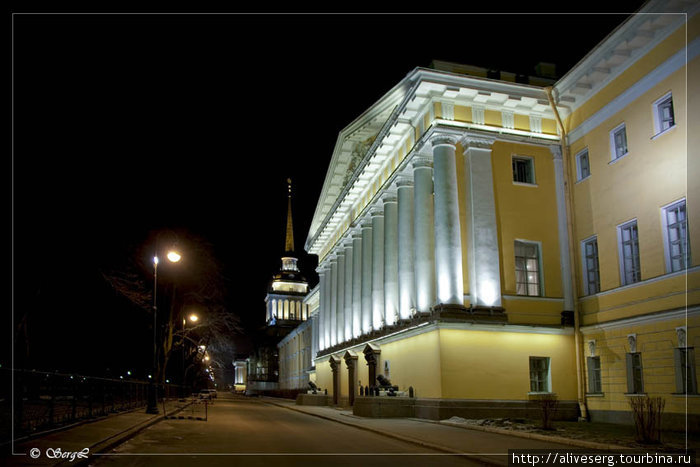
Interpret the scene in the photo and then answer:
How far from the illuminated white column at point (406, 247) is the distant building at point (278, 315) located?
336 ft

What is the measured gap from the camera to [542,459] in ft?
41.1

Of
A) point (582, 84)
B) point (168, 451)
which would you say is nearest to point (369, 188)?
point (582, 84)

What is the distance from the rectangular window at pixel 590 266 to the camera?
27.0m

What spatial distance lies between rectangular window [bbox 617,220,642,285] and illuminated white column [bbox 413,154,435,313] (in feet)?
27.3

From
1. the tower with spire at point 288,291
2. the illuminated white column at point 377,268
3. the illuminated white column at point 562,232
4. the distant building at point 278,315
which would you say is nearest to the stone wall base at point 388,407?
the illuminated white column at point 562,232

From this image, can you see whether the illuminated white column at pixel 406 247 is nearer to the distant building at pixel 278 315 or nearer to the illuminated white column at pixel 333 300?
the illuminated white column at pixel 333 300

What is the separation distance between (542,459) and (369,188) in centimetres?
3068

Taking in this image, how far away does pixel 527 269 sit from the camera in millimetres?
28719

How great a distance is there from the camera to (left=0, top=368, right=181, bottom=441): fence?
42.2ft

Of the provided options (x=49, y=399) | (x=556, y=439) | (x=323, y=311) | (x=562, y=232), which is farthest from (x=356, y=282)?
(x=49, y=399)

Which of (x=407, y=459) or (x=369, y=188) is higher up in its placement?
Result: (x=369, y=188)

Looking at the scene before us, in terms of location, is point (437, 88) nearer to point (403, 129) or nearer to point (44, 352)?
point (403, 129)

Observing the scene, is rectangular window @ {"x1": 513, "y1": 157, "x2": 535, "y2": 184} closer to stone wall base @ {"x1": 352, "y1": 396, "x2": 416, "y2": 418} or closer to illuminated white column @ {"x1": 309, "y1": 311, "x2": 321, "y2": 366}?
stone wall base @ {"x1": 352, "y1": 396, "x2": 416, "y2": 418}

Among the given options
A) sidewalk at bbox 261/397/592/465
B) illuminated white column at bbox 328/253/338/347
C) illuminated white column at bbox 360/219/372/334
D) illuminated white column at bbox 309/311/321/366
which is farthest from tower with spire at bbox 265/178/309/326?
sidewalk at bbox 261/397/592/465
